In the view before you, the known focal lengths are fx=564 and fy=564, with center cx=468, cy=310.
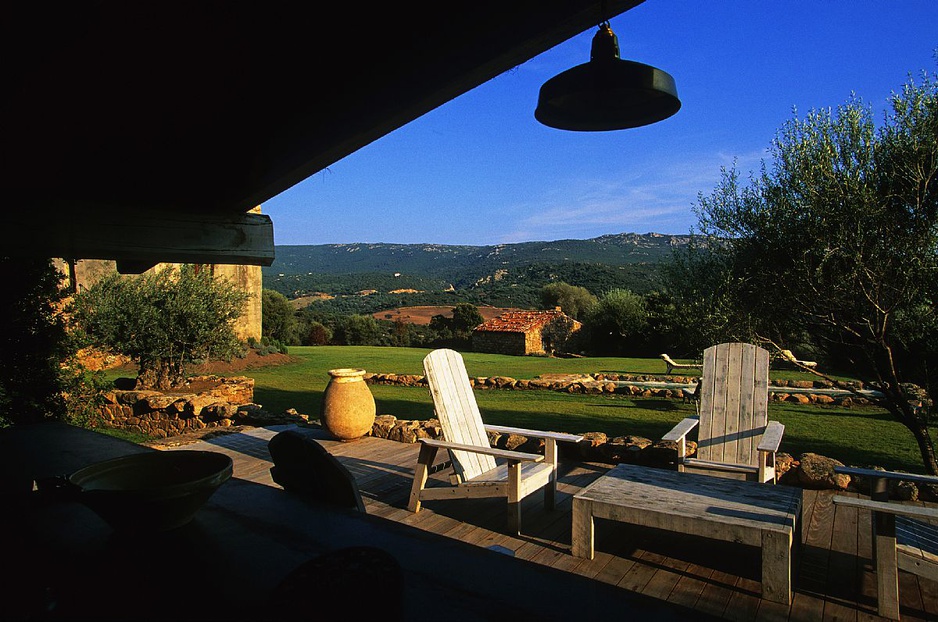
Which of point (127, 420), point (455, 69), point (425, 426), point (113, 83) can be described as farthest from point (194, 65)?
point (127, 420)

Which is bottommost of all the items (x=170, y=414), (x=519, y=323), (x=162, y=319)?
(x=170, y=414)

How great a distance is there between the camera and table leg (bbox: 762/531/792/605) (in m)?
2.72

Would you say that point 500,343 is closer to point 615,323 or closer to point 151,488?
point 615,323

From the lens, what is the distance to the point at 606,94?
191 centimetres

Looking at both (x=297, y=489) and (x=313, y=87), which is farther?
(x=313, y=87)

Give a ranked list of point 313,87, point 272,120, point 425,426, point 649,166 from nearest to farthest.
A: point 313,87, point 272,120, point 425,426, point 649,166

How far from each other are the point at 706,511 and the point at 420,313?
125 feet

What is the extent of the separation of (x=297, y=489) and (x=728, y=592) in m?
2.46

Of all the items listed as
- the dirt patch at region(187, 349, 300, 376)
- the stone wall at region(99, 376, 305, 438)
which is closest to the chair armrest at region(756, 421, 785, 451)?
the stone wall at region(99, 376, 305, 438)

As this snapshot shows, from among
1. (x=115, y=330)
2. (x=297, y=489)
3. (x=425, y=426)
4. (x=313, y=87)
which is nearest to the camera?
(x=297, y=489)

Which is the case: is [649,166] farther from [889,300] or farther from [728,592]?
[728,592]

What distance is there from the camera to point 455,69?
1.44 m

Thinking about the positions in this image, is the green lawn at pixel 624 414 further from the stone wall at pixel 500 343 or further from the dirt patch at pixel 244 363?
the stone wall at pixel 500 343

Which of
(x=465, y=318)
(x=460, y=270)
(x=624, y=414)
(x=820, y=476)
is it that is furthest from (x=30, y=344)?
(x=460, y=270)
